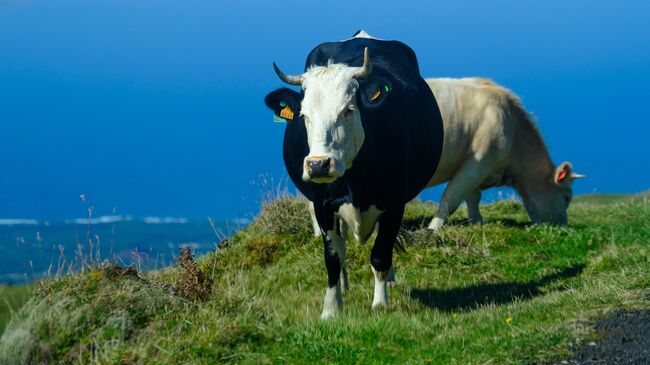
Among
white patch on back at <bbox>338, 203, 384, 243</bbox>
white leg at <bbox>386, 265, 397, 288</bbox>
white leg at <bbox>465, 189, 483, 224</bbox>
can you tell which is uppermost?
white leg at <bbox>465, 189, 483, 224</bbox>

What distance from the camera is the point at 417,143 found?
1091cm

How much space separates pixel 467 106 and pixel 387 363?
28.7 ft

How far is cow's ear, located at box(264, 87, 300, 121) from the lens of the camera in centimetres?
988

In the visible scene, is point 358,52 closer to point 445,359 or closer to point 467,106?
point 445,359

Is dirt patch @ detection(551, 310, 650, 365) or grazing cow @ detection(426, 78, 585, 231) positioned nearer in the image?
dirt patch @ detection(551, 310, 650, 365)

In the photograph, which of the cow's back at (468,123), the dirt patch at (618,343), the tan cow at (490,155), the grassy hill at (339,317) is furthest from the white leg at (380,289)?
the cow's back at (468,123)

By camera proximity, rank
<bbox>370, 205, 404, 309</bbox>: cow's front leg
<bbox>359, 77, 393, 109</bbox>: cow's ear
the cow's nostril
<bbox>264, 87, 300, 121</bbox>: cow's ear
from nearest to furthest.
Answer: the cow's nostril
<bbox>359, 77, 393, 109</bbox>: cow's ear
<bbox>264, 87, 300, 121</bbox>: cow's ear
<bbox>370, 205, 404, 309</bbox>: cow's front leg

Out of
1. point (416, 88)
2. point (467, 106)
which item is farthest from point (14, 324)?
point (467, 106)

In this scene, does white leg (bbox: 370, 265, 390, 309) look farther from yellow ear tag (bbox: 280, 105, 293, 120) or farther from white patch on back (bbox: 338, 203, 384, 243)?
yellow ear tag (bbox: 280, 105, 293, 120)

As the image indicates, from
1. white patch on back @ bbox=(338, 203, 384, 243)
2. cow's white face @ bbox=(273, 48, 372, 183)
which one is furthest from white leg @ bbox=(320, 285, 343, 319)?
cow's white face @ bbox=(273, 48, 372, 183)

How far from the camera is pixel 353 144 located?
931cm

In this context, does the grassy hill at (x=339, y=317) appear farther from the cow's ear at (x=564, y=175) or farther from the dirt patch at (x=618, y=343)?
the cow's ear at (x=564, y=175)

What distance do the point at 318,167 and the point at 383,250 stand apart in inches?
81.7

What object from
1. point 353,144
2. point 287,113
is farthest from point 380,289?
point 287,113
